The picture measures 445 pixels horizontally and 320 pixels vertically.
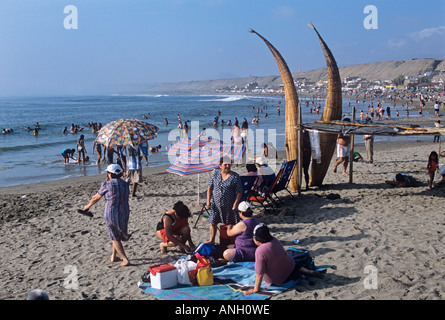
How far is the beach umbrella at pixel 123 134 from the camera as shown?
905 cm

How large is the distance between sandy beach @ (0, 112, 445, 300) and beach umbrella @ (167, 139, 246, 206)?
1058 millimetres

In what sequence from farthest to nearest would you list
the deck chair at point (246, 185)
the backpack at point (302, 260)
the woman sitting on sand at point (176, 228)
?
1. the deck chair at point (246, 185)
2. the woman sitting on sand at point (176, 228)
3. the backpack at point (302, 260)

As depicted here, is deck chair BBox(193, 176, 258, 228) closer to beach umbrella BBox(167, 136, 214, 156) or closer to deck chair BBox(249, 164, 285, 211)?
deck chair BBox(249, 164, 285, 211)

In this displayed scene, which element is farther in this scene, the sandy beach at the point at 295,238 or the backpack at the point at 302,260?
the backpack at the point at 302,260

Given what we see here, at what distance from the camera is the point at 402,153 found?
16.3 metres

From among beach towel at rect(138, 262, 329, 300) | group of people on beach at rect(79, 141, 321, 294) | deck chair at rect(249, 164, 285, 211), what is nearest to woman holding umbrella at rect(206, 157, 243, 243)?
group of people on beach at rect(79, 141, 321, 294)

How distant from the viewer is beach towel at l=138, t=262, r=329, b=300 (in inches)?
183

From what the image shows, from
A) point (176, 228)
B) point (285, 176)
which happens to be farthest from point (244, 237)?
point (285, 176)

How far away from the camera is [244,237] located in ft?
18.1

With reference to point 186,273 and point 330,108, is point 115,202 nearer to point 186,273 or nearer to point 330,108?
point 186,273

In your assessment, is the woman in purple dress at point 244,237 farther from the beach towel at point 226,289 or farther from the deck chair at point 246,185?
the deck chair at point 246,185

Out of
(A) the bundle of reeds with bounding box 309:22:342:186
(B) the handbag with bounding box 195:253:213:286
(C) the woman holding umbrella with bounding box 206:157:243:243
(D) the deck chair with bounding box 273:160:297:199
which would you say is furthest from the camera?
(A) the bundle of reeds with bounding box 309:22:342:186

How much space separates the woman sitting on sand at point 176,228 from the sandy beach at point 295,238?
212 millimetres

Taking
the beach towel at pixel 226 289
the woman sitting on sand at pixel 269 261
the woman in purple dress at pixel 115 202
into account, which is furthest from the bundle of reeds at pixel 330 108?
the woman in purple dress at pixel 115 202
